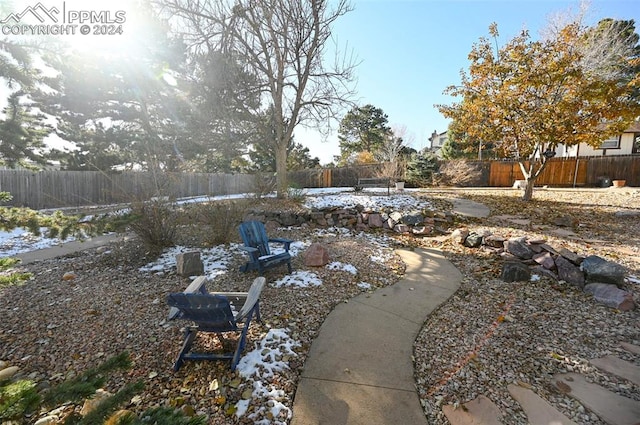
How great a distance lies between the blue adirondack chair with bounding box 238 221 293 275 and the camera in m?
4.00

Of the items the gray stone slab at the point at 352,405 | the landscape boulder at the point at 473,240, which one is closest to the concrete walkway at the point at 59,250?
the gray stone slab at the point at 352,405

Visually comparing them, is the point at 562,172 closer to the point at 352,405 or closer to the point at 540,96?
the point at 540,96

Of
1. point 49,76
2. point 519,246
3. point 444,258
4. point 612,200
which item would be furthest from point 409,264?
point 49,76

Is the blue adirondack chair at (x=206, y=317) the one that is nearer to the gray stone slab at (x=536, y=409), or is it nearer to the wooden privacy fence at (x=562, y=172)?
the gray stone slab at (x=536, y=409)

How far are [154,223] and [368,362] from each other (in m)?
4.36

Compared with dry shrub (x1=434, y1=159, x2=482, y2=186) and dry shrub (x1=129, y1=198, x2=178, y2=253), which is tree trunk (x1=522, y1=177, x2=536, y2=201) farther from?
dry shrub (x1=129, y1=198, x2=178, y2=253)

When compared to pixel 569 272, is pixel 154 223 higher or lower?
higher

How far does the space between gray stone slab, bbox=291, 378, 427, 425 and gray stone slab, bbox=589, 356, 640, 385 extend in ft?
5.58

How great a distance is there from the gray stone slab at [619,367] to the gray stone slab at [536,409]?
83 centimetres

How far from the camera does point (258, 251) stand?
4133mm

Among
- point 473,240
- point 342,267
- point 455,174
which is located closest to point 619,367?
point 342,267

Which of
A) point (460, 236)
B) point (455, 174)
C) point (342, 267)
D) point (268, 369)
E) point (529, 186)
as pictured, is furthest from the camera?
point (455, 174)

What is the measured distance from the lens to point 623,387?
2.10 meters

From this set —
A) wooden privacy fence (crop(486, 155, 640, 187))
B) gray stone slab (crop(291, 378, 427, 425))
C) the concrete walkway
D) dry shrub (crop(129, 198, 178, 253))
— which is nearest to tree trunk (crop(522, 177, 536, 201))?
wooden privacy fence (crop(486, 155, 640, 187))
